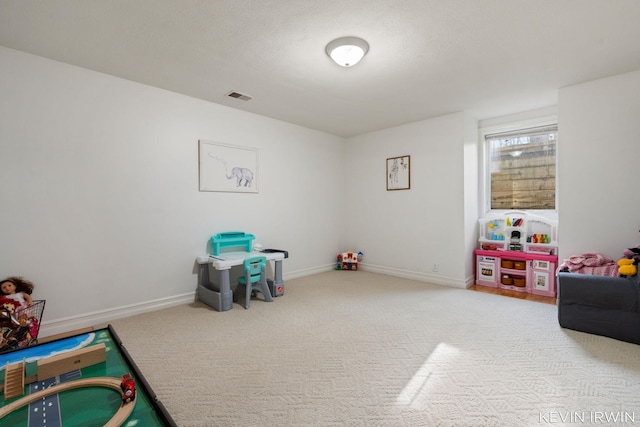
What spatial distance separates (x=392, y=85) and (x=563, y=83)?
5.97 feet

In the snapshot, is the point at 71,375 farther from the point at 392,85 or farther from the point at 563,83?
the point at 563,83

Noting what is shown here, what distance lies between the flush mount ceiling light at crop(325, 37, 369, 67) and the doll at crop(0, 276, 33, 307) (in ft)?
10.4

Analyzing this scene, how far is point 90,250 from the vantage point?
2.84 m

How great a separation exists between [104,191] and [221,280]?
1.45 meters

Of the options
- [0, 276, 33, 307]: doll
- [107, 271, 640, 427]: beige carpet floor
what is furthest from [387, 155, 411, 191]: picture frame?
[0, 276, 33, 307]: doll

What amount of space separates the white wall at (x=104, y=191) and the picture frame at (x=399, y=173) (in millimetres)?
2111

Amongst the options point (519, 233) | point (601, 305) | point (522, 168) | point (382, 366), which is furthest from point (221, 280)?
point (522, 168)

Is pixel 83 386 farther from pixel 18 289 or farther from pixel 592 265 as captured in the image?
pixel 592 265

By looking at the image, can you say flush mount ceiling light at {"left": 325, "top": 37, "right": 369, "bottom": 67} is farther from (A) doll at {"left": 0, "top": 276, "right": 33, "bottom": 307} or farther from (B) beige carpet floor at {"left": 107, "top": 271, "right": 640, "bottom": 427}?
(A) doll at {"left": 0, "top": 276, "right": 33, "bottom": 307}

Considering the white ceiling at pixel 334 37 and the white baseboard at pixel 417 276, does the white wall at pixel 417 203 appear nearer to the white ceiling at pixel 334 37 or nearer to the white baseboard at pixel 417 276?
the white baseboard at pixel 417 276

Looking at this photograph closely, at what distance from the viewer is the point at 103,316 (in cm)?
291

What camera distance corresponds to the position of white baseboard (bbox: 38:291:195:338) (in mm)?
2635

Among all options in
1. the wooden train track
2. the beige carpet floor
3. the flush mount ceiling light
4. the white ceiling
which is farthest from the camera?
the flush mount ceiling light

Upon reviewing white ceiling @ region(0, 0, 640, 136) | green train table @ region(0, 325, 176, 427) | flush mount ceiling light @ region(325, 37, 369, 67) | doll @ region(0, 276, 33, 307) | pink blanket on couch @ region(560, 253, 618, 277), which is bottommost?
green train table @ region(0, 325, 176, 427)
